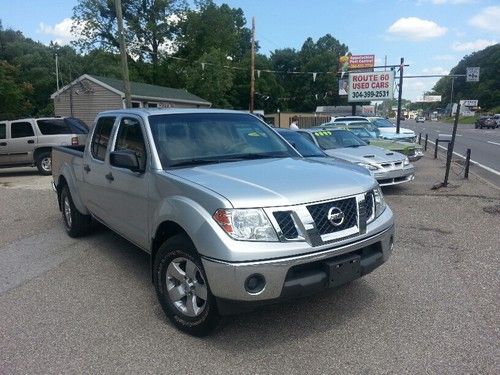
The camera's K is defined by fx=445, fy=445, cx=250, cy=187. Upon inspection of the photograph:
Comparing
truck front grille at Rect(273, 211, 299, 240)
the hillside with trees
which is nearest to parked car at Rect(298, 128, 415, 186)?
truck front grille at Rect(273, 211, 299, 240)

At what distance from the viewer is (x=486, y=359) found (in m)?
3.12

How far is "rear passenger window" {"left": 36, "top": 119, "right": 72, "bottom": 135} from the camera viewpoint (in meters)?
14.4

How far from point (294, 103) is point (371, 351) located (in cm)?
8798

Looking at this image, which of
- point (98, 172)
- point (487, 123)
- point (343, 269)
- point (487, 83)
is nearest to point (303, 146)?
point (98, 172)

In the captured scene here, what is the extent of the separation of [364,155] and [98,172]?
6.03 metres

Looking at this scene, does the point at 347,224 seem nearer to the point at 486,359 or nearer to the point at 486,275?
the point at 486,359

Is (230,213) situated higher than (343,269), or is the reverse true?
(230,213)

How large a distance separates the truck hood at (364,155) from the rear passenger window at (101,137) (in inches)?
210

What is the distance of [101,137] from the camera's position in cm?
527

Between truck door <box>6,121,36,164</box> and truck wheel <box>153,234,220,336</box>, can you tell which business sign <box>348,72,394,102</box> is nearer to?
truck door <box>6,121,36,164</box>

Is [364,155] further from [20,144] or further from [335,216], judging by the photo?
[20,144]

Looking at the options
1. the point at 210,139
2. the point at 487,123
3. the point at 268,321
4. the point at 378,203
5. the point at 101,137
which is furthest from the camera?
the point at 487,123

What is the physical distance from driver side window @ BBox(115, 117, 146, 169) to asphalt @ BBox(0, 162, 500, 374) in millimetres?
1394

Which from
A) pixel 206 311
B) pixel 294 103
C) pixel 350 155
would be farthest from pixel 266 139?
pixel 294 103
